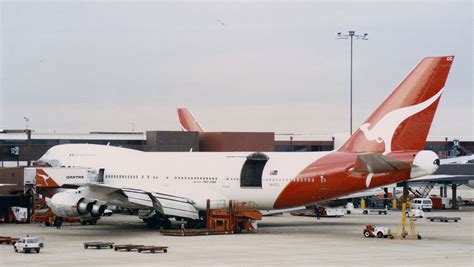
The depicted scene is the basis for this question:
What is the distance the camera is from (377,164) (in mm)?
54219

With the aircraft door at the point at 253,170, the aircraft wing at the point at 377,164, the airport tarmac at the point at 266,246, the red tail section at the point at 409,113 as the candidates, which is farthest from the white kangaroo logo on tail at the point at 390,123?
the aircraft door at the point at 253,170

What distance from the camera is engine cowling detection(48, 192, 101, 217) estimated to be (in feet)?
187

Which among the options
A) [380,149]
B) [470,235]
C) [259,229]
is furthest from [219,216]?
[470,235]

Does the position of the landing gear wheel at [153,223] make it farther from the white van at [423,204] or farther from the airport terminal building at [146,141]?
the white van at [423,204]

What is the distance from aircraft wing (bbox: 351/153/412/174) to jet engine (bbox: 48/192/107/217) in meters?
15.7

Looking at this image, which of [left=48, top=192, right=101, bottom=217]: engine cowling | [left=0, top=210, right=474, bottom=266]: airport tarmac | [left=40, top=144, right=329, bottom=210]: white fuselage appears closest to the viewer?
[left=0, top=210, right=474, bottom=266]: airport tarmac

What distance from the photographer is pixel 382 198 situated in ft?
326

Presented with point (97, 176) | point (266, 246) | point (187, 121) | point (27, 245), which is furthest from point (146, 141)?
point (27, 245)

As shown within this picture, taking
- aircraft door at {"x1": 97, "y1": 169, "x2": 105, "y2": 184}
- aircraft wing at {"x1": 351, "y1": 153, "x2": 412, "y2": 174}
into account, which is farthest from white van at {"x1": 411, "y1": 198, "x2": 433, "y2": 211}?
aircraft wing at {"x1": 351, "y1": 153, "x2": 412, "y2": 174}

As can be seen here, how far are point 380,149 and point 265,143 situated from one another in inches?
1259

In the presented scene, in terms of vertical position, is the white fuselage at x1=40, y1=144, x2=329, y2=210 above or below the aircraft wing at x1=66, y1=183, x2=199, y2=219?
above

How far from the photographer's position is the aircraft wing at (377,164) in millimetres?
53719

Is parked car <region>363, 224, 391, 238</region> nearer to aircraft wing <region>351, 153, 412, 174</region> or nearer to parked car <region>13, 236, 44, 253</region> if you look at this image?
aircraft wing <region>351, 153, 412, 174</region>

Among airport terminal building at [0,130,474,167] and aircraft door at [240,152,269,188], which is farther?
airport terminal building at [0,130,474,167]
